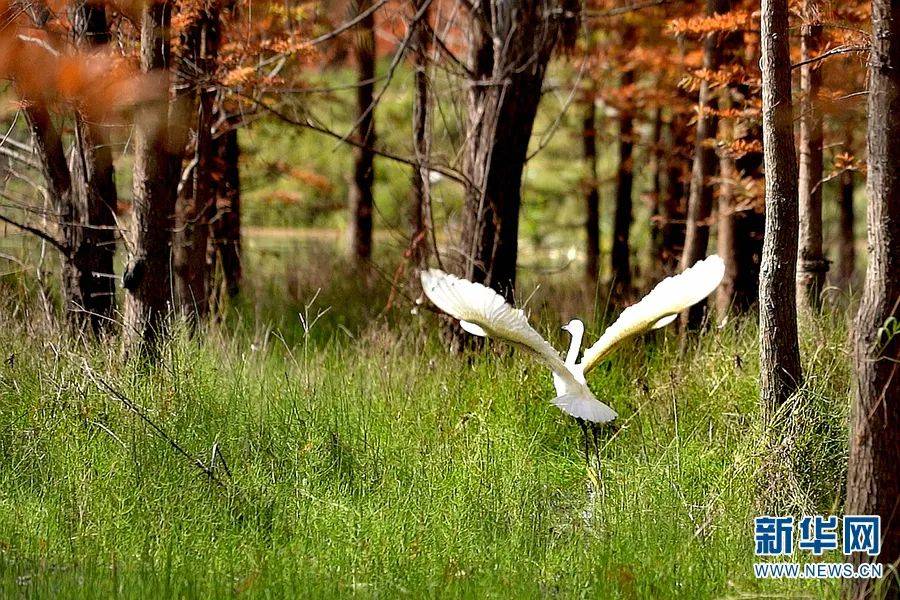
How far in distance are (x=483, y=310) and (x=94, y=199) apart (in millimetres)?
2969

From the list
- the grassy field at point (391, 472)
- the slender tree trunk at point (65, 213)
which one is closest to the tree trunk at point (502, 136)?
the grassy field at point (391, 472)

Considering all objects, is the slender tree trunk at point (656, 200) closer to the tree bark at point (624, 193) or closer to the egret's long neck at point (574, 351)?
the tree bark at point (624, 193)

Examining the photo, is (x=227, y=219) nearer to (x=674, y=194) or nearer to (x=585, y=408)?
(x=674, y=194)

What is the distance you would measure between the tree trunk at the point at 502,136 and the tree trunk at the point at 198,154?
1570 mm

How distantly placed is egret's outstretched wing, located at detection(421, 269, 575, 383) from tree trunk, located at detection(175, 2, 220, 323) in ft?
7.88

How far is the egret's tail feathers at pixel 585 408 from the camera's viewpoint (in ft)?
11.8

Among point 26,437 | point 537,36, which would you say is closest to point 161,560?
point 26,437

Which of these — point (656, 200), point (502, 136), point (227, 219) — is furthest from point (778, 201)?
point (656, 200)

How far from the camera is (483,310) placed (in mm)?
3648

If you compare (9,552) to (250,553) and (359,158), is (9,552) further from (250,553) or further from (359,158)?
(359,158)

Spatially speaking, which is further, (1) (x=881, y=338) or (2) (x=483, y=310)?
(2) (x=483, y=310)

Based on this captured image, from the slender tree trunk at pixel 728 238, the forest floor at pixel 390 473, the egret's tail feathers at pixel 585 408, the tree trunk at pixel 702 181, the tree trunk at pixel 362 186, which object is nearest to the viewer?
the forest floor at pixel 390 473

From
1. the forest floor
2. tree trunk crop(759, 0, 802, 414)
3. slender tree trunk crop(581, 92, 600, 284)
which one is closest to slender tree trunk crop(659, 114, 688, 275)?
slender tree trunk crop(581, 92, 600, 284)

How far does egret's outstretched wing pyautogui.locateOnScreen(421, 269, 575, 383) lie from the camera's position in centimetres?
363
